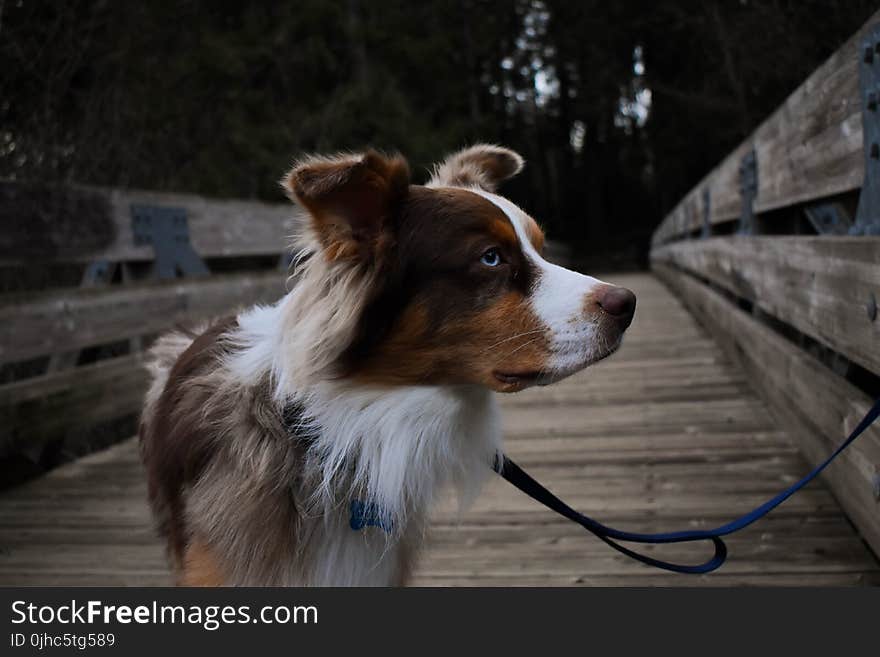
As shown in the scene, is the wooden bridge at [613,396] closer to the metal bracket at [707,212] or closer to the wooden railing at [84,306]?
the wooden railing at [84,306]

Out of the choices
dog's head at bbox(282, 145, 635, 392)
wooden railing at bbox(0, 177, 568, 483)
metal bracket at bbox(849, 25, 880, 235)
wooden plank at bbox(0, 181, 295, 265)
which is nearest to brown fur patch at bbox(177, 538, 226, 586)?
dog's head at bbox(282, 145, 635, 392)

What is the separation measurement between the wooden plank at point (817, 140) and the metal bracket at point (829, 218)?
103 mm

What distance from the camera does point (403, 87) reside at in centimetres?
1694

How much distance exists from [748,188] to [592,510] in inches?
105

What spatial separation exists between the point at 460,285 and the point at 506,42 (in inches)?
1033

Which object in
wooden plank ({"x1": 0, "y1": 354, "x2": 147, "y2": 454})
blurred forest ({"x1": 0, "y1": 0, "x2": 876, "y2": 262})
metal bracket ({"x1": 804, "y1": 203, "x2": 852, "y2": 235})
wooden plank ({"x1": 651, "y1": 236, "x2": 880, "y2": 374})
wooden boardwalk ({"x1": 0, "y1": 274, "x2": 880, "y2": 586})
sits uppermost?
blurred forest ({"x1": 0, "y1": 0, "x2": 876, "y2": 262})

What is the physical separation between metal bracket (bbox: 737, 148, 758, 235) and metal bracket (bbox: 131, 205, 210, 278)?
142 inches

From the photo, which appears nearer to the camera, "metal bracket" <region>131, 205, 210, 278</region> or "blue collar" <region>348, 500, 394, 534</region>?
"blue collar" <region>348, 500, 394, 534</region>

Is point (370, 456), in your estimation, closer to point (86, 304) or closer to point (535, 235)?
point (535, 235)

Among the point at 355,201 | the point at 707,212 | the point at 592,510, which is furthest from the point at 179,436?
the point at 707,212

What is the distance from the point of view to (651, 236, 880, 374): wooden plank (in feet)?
7.70

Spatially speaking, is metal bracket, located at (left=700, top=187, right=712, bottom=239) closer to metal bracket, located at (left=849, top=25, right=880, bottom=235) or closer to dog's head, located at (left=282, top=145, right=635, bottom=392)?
metal bracket, located at (left=849, top=25, right=880, bottom=235)

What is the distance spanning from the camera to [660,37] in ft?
72.0

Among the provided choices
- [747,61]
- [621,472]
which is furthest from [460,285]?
[747,61]
